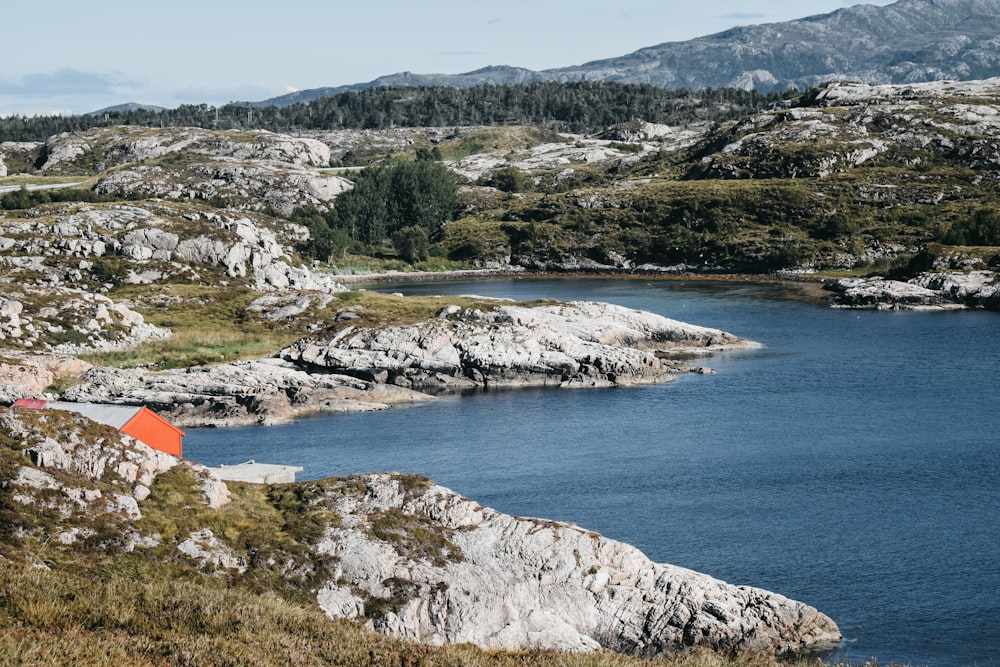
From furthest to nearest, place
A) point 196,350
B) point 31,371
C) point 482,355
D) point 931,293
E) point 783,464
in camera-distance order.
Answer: point 931,293 → point 196,350 → point 482,355 → point 31,371 → point 783,464

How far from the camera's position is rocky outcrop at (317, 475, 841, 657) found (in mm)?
38469

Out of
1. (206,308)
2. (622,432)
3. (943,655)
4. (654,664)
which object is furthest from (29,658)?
(206,308)

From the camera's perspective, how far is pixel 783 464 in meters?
73.9

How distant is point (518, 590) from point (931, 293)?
133023 millimetres

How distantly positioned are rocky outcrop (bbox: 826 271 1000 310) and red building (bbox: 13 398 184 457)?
121 m

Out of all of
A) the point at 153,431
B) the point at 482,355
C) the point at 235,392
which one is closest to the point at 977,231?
the point at 482,355

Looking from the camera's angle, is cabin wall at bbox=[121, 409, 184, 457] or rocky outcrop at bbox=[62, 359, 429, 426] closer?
cabin wall at bbox=[121, 409, 184, 457]

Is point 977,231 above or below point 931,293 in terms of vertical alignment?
above

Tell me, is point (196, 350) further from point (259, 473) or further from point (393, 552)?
point (393, 552)

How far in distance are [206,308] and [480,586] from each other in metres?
98.8

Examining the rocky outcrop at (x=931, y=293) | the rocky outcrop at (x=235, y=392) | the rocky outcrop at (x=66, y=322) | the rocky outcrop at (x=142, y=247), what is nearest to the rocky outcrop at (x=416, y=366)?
the rocky outcrop at (x=235, y=392)

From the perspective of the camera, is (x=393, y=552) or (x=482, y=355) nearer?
(x=393, y=552)

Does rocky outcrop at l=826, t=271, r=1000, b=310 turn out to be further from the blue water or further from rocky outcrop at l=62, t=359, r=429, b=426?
rocky outcrop at l=62, t=359, r=429, b=426

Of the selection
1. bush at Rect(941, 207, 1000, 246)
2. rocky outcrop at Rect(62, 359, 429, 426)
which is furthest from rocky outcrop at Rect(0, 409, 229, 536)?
bush at Rect(941, 207, 1000, 246)
